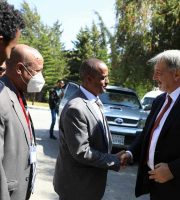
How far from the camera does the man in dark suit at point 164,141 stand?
2365 mm

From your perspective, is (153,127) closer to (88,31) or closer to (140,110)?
(140,110)

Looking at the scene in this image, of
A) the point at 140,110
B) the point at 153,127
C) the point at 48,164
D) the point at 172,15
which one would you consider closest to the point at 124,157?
the point at 153,127

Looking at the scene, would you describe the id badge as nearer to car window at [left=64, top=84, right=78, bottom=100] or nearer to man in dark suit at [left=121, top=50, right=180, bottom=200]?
man in dark suit at [left=121, top=50, right=180, bottom=200]

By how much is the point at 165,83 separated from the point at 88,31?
126ft

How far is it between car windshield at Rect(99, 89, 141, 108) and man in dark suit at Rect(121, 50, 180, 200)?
17.3 ft

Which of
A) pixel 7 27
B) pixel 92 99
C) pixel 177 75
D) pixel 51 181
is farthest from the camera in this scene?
pixel 51 181

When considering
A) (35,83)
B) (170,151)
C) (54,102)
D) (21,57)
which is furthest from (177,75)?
(54,102)

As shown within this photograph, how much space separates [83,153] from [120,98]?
20.3ft

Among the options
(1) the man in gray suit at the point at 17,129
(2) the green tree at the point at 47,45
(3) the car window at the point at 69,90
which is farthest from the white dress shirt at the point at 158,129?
(2) the green tree at the point at 47,45

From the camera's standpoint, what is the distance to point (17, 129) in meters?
1.80

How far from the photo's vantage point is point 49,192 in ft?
15.3

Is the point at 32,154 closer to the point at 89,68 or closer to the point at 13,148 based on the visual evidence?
the point at 13,148

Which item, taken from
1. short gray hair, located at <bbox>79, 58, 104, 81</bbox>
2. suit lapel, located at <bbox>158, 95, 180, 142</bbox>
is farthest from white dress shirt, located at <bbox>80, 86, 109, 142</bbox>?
suit lapel, located at <bbox>158, 95, 180, 142</bbox>

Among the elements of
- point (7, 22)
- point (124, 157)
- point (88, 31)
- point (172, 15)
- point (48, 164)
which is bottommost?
point (48, 164)
